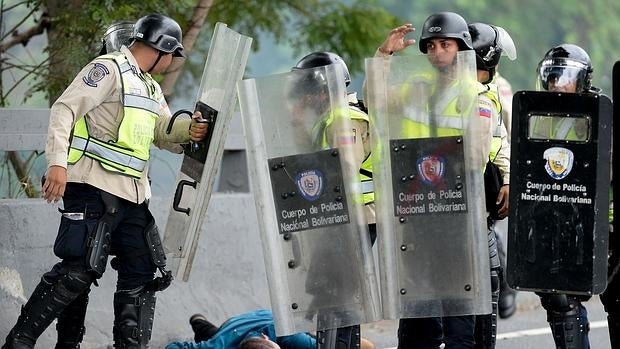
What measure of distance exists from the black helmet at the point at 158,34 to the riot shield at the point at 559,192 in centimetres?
192

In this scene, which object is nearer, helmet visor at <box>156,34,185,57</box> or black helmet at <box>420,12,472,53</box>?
black helmet at <box>420,12,472,53</box>

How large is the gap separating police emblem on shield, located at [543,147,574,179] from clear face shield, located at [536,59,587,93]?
1119 mm

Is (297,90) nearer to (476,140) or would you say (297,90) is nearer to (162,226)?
(476,140)

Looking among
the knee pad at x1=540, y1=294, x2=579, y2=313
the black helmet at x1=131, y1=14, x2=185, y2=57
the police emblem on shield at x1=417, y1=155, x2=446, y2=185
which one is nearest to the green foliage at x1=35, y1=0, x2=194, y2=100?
the black helmet at x1=131, y1=14, x2=185, y2=57

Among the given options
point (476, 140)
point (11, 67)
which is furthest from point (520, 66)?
point (476, 140)

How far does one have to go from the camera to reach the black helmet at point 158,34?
7.57 metres

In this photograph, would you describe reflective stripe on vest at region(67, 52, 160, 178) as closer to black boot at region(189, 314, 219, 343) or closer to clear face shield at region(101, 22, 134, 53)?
clear face shield at region(101, 22, 134, 53)

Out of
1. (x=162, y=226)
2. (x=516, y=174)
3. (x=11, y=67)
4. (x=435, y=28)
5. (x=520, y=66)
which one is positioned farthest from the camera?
(x=520, y=66)

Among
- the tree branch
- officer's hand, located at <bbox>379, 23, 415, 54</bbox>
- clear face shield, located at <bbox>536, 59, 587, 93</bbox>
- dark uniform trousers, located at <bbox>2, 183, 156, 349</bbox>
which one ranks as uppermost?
the tree branch

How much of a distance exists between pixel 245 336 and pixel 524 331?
2753 mm

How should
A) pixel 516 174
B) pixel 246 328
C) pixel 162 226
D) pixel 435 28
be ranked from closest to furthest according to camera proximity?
pixel 516 174 → pixel 435 28 → pixel 246 328 → pixel 162 226

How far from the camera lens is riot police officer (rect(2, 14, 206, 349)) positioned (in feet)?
24.1

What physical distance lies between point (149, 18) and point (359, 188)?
1545 mm

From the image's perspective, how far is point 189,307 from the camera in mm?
9336
